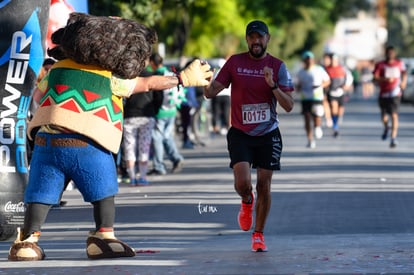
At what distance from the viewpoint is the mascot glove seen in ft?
34.0

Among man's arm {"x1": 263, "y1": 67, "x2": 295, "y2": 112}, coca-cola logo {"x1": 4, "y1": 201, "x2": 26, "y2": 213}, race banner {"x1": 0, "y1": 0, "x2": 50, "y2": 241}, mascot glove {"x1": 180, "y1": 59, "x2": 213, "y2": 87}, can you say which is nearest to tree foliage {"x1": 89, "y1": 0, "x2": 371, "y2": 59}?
race banner {"x1": 0, "y1": 0, "x2": 50, "y2": 241}

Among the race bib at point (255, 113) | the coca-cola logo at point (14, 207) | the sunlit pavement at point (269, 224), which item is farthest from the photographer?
the coca-cola logo at point (14, 207)

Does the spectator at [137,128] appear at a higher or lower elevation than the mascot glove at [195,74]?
lower

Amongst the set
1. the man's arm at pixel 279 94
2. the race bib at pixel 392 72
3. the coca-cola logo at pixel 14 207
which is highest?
the man's arm at pixel 279 94

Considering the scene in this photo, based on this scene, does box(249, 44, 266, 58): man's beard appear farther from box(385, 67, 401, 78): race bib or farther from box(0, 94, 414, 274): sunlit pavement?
box(385, 67, 401, 78): race bib

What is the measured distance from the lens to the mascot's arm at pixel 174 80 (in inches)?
407

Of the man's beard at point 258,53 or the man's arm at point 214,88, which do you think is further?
the man's arm at point 214,88

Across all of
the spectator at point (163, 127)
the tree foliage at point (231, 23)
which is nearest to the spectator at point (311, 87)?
the spectator at point (163, 127)

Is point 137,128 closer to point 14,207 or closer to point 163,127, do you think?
point 163,127

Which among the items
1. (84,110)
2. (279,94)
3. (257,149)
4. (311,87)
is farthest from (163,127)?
(84,110)

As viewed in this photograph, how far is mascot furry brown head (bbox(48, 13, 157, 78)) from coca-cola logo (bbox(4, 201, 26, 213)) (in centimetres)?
227

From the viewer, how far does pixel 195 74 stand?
34.1ft

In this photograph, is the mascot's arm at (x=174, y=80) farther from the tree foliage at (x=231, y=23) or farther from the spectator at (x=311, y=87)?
the tree foliage at (x=231, y=23)

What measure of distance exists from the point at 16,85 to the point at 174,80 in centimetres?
215
